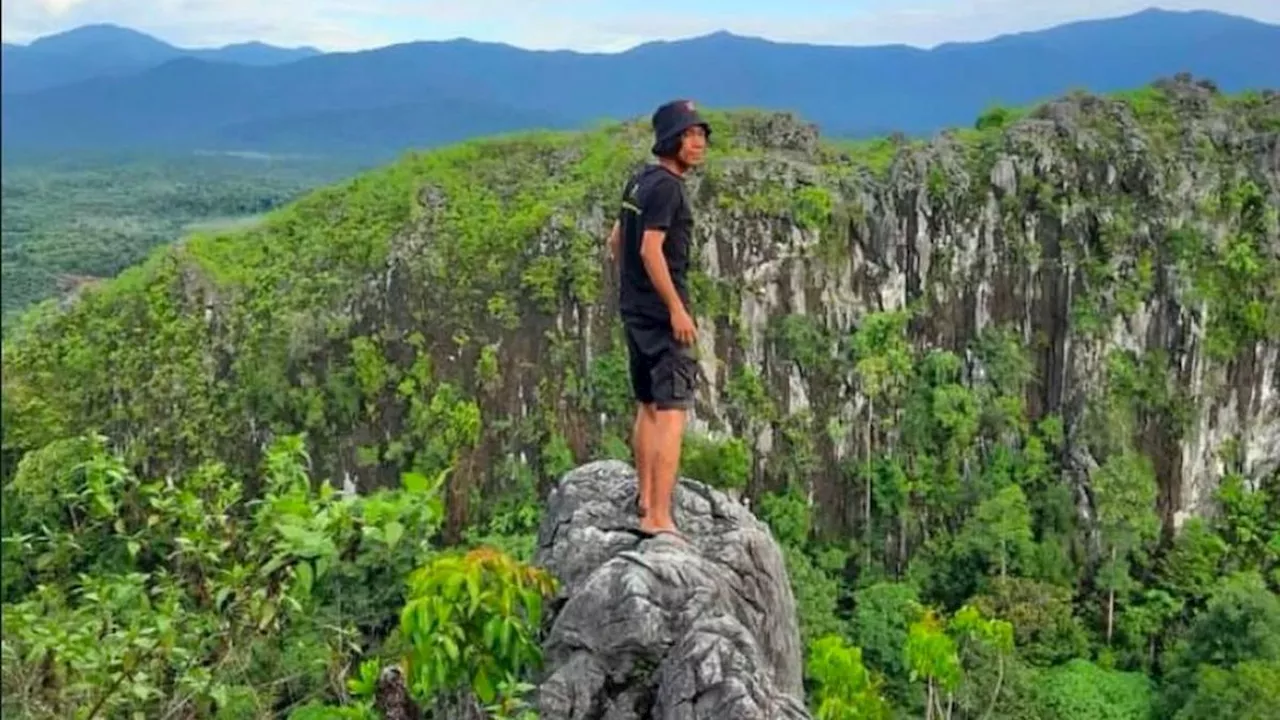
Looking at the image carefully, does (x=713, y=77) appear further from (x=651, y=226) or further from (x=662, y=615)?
(x=662, y=615)

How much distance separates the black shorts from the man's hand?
0.10 feet

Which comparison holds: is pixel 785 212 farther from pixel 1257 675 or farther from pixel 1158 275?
pixel 1257 675

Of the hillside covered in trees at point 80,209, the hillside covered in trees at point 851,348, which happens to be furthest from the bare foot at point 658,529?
the hillside covered in trees at point 851,348

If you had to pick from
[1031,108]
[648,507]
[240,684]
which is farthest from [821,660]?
[1031,108]

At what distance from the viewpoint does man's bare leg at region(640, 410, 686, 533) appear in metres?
3.98

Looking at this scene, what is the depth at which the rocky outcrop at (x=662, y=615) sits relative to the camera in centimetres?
320

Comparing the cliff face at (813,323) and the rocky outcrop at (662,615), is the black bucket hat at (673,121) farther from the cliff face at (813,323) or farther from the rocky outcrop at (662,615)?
the cliff face at (813,323)

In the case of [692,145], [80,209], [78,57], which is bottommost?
[80,209]

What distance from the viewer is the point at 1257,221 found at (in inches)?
885

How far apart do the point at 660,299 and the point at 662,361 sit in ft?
0.67

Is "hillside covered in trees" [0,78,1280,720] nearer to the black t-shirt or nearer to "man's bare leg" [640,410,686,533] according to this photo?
"man's bare leg" [640,410,686,533]

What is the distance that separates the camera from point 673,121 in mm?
3850

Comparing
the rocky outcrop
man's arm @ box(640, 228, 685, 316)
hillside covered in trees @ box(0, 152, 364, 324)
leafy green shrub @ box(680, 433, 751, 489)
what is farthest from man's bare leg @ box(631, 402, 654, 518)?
leafy green shrub @ box(680, 433, 751, 489)

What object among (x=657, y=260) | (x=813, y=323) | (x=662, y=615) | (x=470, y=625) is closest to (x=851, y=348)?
(x=813, y=323)
